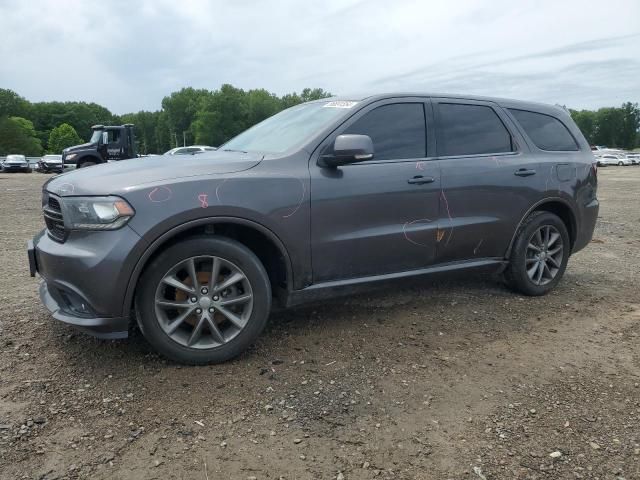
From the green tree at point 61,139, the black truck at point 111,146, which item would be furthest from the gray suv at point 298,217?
the green tree at point 61,139

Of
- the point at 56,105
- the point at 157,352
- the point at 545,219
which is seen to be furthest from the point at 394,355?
the point at 56,105

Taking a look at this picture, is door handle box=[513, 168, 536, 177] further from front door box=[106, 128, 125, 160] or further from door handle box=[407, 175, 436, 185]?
front door box=[106, 128, 125, 160]

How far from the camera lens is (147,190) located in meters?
2.98

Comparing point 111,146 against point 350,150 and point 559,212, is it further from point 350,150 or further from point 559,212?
point 350,150

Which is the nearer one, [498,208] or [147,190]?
[147,190]

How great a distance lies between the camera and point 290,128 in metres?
3.99

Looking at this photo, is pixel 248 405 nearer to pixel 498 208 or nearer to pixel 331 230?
pixel 331 230

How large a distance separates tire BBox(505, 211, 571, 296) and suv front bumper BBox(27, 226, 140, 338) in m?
3.16

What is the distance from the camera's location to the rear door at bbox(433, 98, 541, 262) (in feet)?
13.3

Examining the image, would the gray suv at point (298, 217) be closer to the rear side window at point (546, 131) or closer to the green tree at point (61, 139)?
the rear side window at point (546, 131)

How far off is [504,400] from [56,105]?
126626mm

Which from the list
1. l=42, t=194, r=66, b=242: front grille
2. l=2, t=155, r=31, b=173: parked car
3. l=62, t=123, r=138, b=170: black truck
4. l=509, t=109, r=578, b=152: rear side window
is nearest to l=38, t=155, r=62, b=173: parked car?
l=2, t=155, r=31, b=173: parked car

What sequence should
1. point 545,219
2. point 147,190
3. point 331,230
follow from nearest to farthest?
1. point 147,190
2. point 331,230
3. point 545,219

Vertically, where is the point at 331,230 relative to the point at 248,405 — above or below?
above
